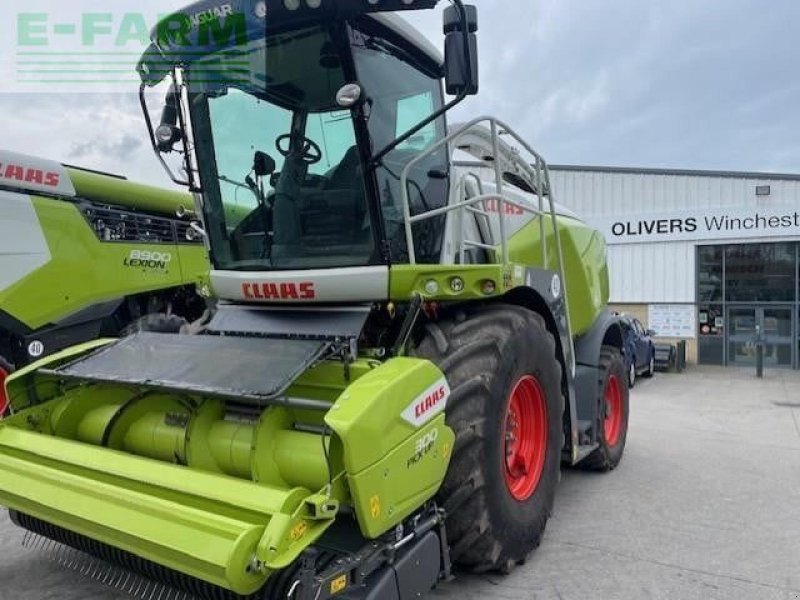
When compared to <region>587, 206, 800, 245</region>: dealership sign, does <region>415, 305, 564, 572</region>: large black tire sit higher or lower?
lower

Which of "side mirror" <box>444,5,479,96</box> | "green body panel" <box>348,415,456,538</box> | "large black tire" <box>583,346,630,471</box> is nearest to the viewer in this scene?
"green body panel" <box>348,415,456,538</box>

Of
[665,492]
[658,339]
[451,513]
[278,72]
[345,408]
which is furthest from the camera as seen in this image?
[658,339]

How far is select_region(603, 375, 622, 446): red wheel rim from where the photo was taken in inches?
222

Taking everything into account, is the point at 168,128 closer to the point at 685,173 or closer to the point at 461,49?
the point at 461,49

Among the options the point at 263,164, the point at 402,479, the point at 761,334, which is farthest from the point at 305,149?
the point at 761,334

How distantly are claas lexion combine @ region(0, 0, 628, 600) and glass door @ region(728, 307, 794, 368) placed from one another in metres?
13.4

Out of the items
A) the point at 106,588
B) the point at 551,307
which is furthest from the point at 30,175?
the point at 551,307

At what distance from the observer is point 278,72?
3385 millimetres

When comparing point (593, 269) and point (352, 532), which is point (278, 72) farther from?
point (593, 269)

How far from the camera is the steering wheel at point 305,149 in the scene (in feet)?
11.3

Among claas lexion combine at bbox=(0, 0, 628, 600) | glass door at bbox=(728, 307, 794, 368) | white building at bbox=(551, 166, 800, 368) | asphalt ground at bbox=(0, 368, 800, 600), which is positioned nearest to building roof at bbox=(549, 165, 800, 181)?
white building at bbox=(551, 166, 800, 368)

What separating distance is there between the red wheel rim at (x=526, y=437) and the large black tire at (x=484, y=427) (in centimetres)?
8

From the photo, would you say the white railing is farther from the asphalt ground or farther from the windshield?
the asphalt ground

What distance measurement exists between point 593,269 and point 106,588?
424 cm
